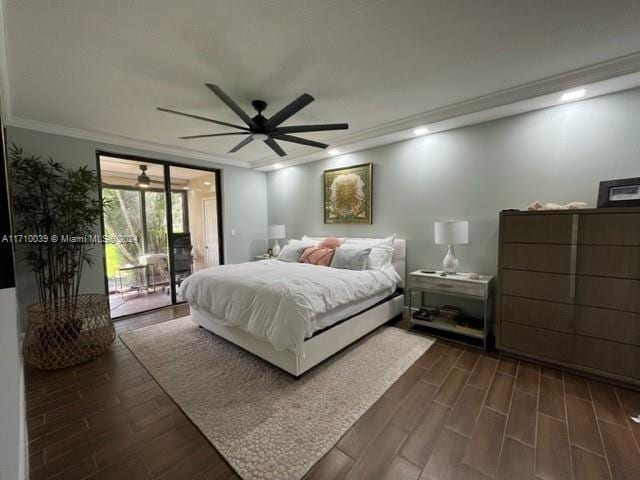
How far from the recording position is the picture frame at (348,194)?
165 inches

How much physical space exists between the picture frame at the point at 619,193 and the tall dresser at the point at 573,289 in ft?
0.76

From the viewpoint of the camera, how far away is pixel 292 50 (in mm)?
2004

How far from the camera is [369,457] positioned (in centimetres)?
158

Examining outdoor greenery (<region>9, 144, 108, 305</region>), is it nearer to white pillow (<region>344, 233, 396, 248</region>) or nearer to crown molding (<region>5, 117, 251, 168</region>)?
crown molding (<region>5, 117, 251, 168</region>)

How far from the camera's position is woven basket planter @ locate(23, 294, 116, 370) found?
253 centimetres

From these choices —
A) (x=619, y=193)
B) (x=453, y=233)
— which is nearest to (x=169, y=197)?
(x=453, y=233)

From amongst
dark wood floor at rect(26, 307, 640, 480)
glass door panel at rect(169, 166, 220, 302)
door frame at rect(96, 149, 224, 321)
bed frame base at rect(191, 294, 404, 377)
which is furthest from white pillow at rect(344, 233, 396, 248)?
glass door panel at rect(169, 166, 220, 302)

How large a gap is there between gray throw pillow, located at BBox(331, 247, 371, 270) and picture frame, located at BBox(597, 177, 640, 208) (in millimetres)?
2232

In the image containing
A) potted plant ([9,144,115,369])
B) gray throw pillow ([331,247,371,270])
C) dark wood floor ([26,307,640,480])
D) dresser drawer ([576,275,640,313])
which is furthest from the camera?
gray throw pillow ([331,247,371,270])

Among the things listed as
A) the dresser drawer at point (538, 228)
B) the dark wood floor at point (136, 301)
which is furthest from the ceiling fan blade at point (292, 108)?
the dark wood floor at point (136, 301)

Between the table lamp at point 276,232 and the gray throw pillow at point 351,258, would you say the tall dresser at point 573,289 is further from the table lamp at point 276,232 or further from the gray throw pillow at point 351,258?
the table lamp at point 276,232

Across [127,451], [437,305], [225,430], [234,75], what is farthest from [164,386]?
[437,305]

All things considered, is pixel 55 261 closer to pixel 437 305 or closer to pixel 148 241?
pixel 148 241

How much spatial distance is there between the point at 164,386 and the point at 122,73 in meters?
2.64
